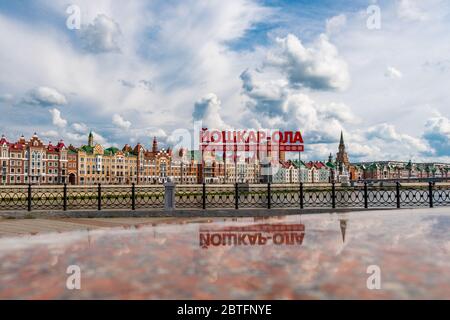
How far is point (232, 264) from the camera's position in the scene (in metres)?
4.80

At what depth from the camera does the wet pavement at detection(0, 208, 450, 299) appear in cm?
366

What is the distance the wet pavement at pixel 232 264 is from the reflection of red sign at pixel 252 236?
0.8 inches

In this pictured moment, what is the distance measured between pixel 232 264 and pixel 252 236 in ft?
8.46

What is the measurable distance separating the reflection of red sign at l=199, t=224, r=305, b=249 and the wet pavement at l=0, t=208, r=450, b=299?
0.02 meters

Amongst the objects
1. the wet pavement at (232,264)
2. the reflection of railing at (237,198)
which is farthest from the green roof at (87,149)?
the wet pavement at (232,264)

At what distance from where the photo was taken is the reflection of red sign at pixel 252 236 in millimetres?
6523

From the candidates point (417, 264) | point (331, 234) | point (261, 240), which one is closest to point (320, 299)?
point (417, 264)

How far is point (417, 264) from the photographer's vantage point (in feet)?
15.5
